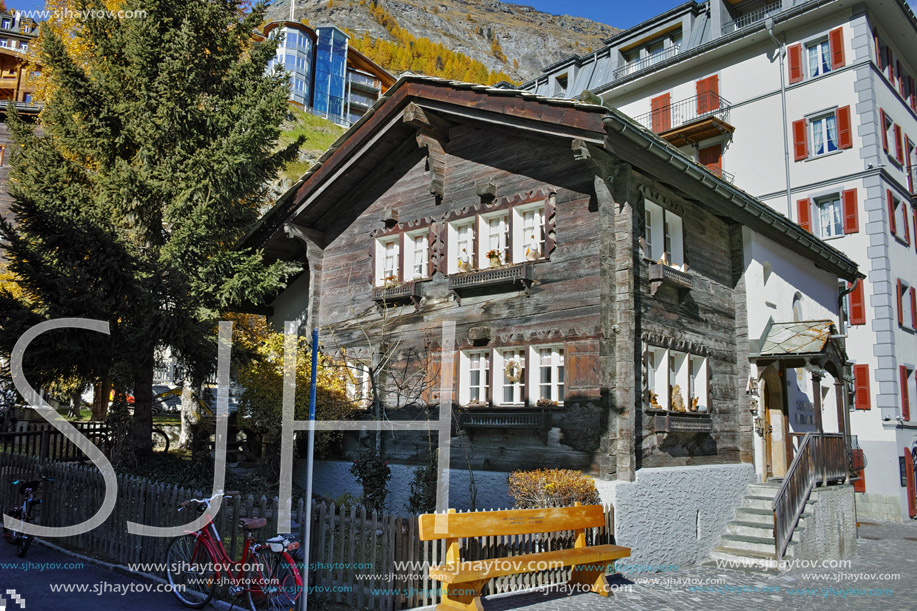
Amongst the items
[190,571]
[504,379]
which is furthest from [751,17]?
[190,571]

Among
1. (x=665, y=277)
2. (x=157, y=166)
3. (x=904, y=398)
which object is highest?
(x=157, y=166)

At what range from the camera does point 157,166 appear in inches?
569

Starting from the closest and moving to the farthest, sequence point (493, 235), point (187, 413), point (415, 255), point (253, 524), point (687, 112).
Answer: point (253, 524)
point (493, 235)
point (415, 255)
point (187, 413)
point (687, 112)

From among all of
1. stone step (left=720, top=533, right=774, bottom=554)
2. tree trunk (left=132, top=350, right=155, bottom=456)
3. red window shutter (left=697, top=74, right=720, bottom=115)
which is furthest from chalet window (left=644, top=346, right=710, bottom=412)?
red window shutter (left=697, top=74, right=720, bottom=115)

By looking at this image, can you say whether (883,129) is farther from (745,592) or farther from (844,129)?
(745,592)

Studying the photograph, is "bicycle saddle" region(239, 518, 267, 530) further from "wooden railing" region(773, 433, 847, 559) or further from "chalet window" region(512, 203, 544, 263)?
"wooden railing" region(773, 433, 847, 559)

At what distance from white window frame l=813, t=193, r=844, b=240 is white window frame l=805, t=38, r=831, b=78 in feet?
15.2

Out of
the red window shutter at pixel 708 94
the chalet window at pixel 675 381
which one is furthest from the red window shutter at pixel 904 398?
the chalet window at pixel 675 381

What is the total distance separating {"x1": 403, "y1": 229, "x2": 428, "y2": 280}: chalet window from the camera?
14680mm

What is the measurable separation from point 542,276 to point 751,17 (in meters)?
22.7

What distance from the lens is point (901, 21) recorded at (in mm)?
25438

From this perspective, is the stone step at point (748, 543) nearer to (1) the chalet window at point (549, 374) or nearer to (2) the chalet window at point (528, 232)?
(1) the chalet window at point (549, 374)

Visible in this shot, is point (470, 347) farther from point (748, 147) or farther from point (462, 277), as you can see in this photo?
point (748, 147)

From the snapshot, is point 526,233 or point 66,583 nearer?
point 66,583
